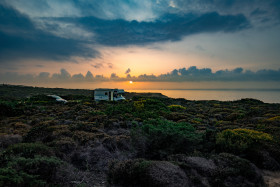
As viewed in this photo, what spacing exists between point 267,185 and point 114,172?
4.80 meters

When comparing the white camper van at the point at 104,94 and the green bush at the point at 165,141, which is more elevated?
the white camper van at the point at 104,94

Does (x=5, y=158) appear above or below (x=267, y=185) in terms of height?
above

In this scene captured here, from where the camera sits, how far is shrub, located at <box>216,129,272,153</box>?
7.16 m

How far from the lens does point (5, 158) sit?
469 centimetres

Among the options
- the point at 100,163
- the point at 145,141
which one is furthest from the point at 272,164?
the point at 100,163

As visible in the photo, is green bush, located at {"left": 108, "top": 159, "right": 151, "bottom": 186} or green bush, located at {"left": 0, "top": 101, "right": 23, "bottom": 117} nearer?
green bush, located at {"left": 108, "top": 159, "right": 151, "bottom": 186}

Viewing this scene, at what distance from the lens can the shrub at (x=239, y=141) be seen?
716 cm

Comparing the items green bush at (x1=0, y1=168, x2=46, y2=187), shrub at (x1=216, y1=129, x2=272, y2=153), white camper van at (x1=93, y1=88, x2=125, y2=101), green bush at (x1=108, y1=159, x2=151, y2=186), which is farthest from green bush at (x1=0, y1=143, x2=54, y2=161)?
white camper van at (x1=93, y1=88, x2=125, y2=101)

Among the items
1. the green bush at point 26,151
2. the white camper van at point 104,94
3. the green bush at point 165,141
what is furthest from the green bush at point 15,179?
the white camper van at point 104,94

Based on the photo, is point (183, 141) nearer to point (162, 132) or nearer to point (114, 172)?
point (162, 132)

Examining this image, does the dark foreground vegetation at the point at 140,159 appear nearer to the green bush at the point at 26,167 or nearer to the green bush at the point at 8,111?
the green bush at the point at 26,167

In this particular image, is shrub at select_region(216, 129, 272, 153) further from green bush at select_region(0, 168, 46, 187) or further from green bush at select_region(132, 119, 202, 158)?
green bush at select_region(0, 168, 46, 187)

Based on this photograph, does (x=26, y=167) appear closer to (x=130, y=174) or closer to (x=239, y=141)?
(x=130, y=174)

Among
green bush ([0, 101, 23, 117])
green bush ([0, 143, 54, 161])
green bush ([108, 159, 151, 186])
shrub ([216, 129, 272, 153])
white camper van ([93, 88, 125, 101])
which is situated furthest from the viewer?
white camper van ([93, 88, 125, 101])
